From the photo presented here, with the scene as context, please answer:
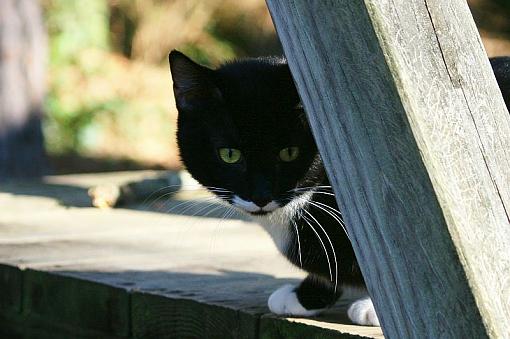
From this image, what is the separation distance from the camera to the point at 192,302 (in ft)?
6.91

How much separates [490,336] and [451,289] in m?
0.08

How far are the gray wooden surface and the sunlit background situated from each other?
438 cm

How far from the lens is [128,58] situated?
393 inches

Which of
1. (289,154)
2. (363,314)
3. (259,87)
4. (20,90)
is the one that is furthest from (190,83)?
(20,90)

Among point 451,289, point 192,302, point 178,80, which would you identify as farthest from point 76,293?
point 451,289

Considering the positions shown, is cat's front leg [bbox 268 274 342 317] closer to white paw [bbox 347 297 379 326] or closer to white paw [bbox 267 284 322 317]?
white paw [bbox 267 284 322 317]

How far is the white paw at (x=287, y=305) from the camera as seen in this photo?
78.8 inches

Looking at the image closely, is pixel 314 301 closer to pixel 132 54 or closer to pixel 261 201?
pixel 261 201

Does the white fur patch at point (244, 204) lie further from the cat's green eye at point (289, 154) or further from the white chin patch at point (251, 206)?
the cat's green eye at point (289, 154)

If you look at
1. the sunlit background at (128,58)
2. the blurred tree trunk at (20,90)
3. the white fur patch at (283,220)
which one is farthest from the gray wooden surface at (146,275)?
the sunlit background at (128,58)

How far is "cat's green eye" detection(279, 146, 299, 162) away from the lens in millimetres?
2084

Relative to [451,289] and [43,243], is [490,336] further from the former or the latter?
[43,243]

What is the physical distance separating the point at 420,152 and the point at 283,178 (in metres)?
0.86

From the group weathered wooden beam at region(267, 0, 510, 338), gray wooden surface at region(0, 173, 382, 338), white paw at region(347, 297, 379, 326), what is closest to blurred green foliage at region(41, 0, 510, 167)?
gray wooden surface at region(0, 173, 382, 338)
